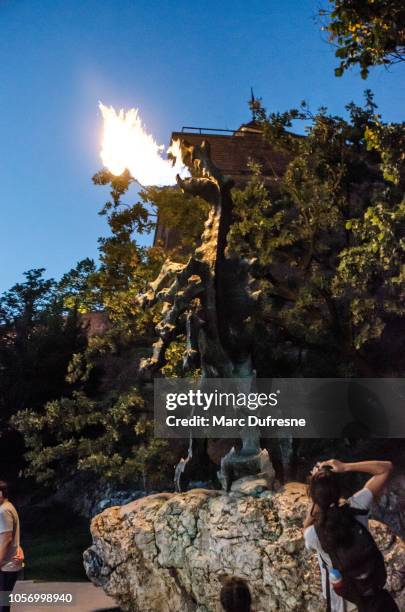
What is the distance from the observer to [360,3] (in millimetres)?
8148

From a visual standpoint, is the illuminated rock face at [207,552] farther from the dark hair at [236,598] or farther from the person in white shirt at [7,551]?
the dark hair at [236,598]

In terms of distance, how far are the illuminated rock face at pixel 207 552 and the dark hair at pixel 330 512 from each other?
8.10ft

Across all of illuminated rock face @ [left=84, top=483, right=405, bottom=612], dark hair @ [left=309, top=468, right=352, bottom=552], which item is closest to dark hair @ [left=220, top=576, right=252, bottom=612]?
dark hair @ [left=309, top=468, right=352, bottom=552]

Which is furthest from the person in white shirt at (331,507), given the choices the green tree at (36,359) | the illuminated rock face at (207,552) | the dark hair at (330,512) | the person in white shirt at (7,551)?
the green tree at (36,359)

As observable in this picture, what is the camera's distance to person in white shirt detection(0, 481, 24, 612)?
197 inches

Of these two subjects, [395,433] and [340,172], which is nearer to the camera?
[340,172]

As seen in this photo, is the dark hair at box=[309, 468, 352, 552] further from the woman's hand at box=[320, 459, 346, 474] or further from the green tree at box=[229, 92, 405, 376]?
the green tree at box=[229, 92, 405, 376]

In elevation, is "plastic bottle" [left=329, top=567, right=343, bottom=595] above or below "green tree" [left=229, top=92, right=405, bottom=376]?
below

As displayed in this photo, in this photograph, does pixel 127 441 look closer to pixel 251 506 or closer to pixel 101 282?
pixel 101 282

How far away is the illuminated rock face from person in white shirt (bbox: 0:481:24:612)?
1964mm

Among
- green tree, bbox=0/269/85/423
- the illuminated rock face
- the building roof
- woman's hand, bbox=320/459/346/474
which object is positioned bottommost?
the illuminated rock face

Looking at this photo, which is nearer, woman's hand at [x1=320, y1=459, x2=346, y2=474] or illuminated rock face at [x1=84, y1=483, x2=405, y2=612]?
woman's hand at [x1=320, y1=459, x2=346, y2=474]

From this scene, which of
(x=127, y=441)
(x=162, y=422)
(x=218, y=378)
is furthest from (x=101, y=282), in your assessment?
(x=218, y=378)

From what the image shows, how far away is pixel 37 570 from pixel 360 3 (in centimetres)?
1216
